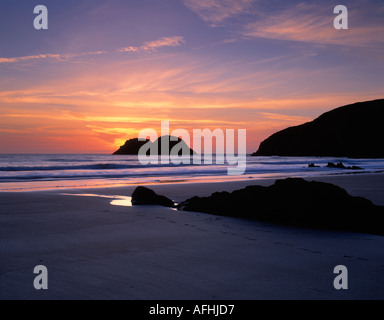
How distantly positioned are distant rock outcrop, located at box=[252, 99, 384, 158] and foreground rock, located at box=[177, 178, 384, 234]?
91.4m

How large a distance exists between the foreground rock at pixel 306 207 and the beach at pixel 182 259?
24cm

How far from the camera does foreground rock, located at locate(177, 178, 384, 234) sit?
5.22 meters

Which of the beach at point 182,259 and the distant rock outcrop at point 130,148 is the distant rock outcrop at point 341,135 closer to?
the distant rock outcrop at point 130,148

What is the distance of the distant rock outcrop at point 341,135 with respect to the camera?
94.6 metres

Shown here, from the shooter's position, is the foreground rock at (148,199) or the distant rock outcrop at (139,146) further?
the distant rock outcrop at (139,146)

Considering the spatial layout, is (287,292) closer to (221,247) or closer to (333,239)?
(221,247)

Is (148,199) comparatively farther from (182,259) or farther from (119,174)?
(119,174)

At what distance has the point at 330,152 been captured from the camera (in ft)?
322

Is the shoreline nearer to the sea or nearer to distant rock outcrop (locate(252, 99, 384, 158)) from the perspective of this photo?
the sea

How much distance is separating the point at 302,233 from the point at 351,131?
352 ft

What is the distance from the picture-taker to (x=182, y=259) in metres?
3.61

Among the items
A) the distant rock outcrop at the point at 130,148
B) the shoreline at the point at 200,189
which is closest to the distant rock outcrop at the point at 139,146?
the distant rock outcrop at the point at 130,148

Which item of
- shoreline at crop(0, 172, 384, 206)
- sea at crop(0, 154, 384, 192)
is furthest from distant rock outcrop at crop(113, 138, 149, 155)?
shoreline at crop(0, 172, 384, 206)
